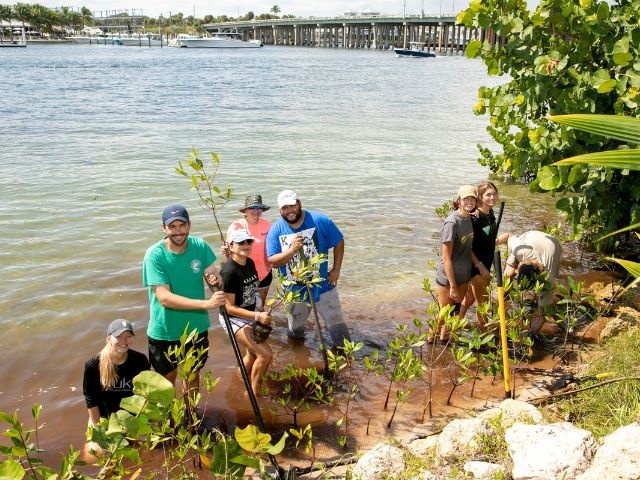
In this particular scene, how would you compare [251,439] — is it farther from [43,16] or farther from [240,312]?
[43,16]

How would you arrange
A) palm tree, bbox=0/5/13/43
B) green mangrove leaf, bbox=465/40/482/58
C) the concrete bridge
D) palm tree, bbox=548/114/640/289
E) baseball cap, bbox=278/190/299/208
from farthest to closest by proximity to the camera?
palm tree, bbox=0/5/13/43
the concrete bridge
green mangrove leaf, bbox=465/40/482/58
baseball cap, bbox=278/190/299/208
palm tree, bbox=548/114/640/289

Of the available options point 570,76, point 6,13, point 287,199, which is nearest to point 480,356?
point 287,199

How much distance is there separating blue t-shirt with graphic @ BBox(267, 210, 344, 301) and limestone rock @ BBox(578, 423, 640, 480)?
319cm

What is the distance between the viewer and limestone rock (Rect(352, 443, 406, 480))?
3.87 m

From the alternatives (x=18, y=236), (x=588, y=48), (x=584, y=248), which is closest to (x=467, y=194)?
(x=588, y=48)

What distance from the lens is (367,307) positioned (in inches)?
323

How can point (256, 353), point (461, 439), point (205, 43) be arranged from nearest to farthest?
point (461, 439)
point (256, 353)
point (205, 43)

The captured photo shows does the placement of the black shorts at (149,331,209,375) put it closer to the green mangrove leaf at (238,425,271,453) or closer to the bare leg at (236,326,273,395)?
the bare leg at (236,326,273,395)

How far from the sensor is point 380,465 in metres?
3.92

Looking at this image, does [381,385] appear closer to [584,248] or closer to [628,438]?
[628,438]

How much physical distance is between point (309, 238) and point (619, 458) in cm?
362

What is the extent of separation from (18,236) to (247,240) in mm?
7309

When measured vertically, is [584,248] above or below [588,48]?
below

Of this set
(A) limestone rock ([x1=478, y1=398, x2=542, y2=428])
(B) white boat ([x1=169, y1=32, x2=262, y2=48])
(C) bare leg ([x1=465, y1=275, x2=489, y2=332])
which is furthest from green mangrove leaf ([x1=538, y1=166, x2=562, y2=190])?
(B) white boat ([x1=169, y1=32, x2=262, y2=48])
